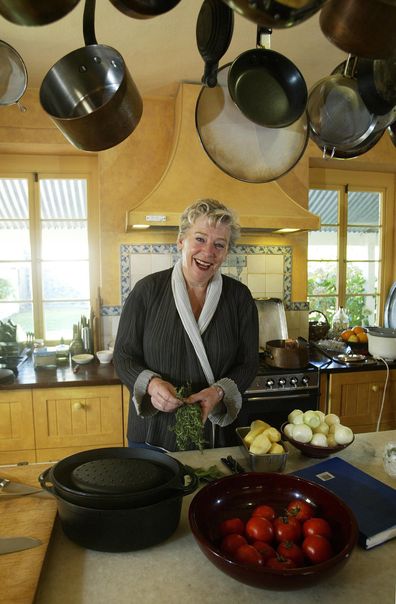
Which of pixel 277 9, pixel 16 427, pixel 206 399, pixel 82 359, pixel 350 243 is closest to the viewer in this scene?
pixel 277 9

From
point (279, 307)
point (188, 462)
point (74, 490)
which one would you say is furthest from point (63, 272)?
point (74, 490)

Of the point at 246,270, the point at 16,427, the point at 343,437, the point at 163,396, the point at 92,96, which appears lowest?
the point at 16,427

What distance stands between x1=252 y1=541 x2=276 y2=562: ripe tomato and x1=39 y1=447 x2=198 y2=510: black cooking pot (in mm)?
160

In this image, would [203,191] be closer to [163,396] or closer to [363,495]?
[163,396]

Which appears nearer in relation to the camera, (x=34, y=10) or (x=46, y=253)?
(x=34, y=10)

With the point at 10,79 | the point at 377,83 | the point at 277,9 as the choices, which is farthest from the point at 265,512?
the point at 10,79

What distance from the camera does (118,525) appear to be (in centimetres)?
79

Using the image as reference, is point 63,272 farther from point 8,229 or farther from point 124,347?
point 124,347

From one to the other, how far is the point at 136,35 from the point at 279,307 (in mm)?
1775

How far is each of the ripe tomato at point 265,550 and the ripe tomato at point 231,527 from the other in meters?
0.05

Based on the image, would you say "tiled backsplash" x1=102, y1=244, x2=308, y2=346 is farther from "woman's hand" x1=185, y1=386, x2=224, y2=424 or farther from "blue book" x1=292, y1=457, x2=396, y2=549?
"blue book" x1=292, y1=457, x2=396, y2=549

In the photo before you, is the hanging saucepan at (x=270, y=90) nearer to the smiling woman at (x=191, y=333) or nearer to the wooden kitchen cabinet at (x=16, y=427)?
the smiling woman at (x=191, y=333)

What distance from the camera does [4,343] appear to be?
2449 millimetres

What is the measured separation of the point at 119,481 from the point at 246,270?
2.19 metres
